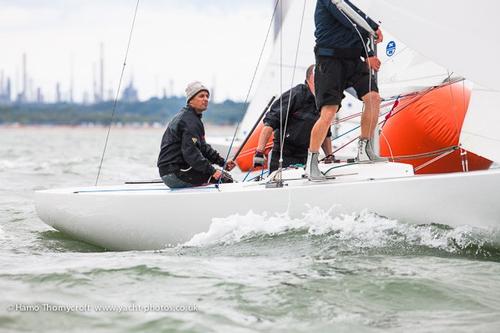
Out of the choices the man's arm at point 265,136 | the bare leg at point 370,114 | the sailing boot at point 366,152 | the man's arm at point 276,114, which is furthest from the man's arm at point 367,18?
the man's arm at point 265,136

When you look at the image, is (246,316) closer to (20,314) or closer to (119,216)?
(20,314)

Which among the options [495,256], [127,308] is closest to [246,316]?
[127,308]

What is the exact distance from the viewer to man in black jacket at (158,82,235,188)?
5091 millimetres

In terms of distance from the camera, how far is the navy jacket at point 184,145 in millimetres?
5086

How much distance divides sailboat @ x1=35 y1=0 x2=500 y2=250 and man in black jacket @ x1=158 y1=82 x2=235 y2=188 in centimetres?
12

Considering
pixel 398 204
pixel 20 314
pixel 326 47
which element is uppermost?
pixel 326 47

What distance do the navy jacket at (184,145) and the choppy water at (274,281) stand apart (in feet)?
1.79

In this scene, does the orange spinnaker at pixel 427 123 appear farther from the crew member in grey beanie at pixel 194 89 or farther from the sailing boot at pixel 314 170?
the crew member in grey beanie at pixel 194 89

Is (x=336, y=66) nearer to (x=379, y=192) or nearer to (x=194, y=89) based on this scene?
(x=379, y=192)

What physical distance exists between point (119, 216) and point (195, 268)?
118 centimetres

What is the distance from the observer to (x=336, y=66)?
4.65 m

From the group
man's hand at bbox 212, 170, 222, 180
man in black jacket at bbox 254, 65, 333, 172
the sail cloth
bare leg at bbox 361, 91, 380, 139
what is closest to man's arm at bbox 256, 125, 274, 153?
man in black jacket at bbox 254, 65, 333, 172

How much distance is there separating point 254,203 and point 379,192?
75 cm

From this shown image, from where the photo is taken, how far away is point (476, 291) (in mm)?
3643
